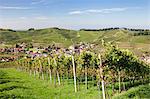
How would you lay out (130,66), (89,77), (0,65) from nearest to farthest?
(130,66) → (89,77) → (0,65)

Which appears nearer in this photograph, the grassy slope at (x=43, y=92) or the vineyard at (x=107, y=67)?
the vineyard at (x=107, y=67)

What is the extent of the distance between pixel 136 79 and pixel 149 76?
10.4 feet

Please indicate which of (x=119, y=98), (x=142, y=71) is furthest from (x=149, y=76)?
(x=119, y=98)

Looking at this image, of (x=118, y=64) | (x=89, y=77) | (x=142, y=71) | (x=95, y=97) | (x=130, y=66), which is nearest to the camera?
(x=95, y=97)

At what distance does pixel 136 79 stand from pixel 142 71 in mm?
11019

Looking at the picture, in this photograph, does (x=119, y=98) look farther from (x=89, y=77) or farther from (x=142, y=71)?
(x=89, y=77)

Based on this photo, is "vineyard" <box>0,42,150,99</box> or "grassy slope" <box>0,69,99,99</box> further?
"grassy slope" <box>0,69,99,99</box>

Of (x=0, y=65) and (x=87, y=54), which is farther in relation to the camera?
(x=0, y=65)

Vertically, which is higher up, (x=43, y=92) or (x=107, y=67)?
(x=107, y=67)

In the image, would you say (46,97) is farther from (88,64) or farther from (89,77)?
(89,77)

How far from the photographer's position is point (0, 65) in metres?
199

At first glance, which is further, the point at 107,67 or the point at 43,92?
the point at 43,92

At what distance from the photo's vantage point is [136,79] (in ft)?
276

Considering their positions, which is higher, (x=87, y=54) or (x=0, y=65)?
(x=87, y=54)
